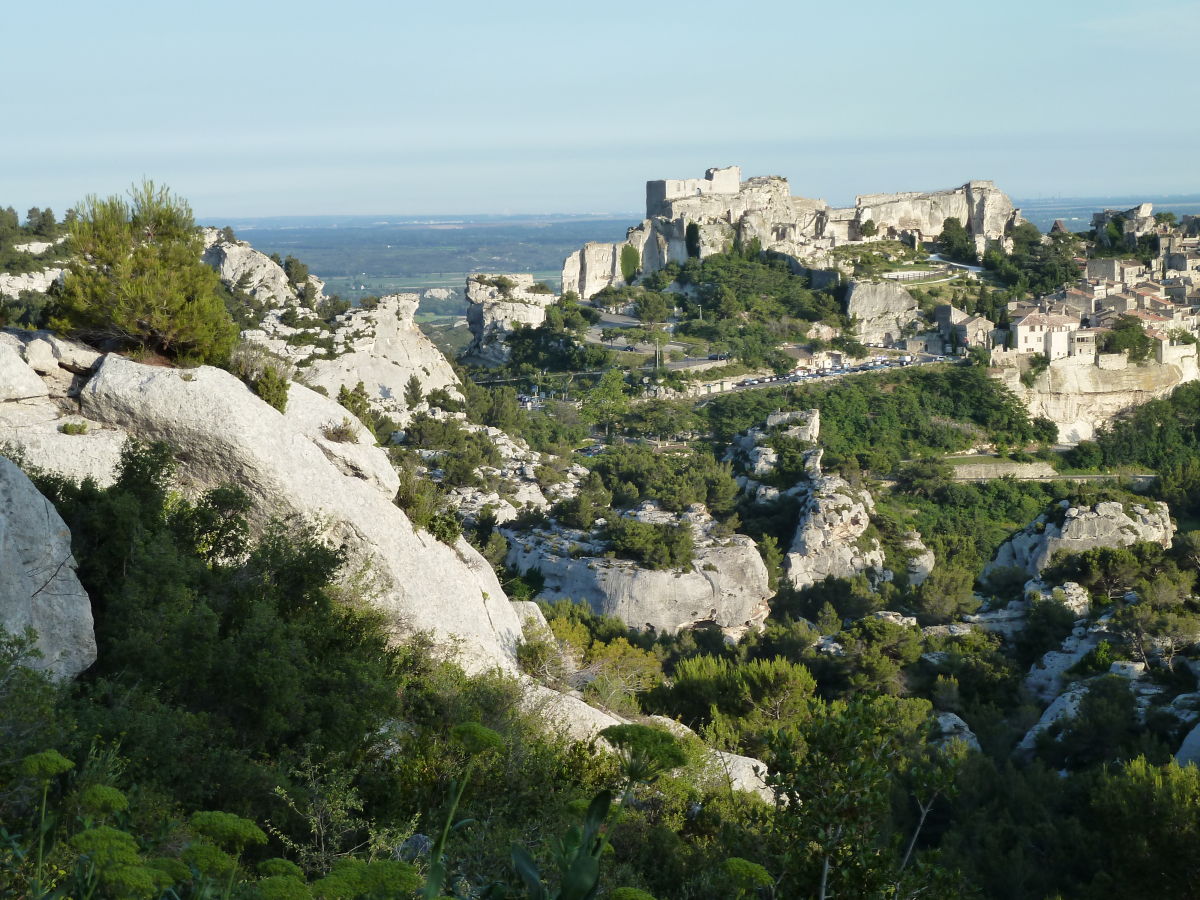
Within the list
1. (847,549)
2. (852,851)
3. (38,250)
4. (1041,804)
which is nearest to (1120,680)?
(1041,804)

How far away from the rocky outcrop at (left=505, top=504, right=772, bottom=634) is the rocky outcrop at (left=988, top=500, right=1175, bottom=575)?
7.40 meters

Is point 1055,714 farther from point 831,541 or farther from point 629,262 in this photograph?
point 629,262

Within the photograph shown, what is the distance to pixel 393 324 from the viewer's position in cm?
3528

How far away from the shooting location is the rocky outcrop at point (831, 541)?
28.5 meters

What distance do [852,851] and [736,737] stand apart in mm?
7775

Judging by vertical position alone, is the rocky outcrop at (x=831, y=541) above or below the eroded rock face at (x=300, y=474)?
below

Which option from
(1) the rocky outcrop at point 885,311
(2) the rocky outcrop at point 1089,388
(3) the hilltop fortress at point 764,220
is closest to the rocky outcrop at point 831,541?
(2) the rocky outcrop at point 1089,388

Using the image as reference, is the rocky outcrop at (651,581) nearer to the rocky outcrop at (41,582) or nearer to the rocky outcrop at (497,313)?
the rocky outcrop at (41,582)

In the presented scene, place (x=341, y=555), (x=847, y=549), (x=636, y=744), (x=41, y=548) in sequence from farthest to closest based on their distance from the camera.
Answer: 1. (x=847, y=549)
2. (x=341, y=555)
3. (x=41, y=548)
4. (x=636, y=744)

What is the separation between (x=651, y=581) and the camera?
2452 cm

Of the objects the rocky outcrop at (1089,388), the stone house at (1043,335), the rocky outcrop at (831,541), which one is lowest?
the rocky outcrop at (831,541)

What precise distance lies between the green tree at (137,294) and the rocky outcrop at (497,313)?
34.5 m

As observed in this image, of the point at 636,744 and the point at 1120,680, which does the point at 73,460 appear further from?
the point at 1120,680

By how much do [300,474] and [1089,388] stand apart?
4272 cm
